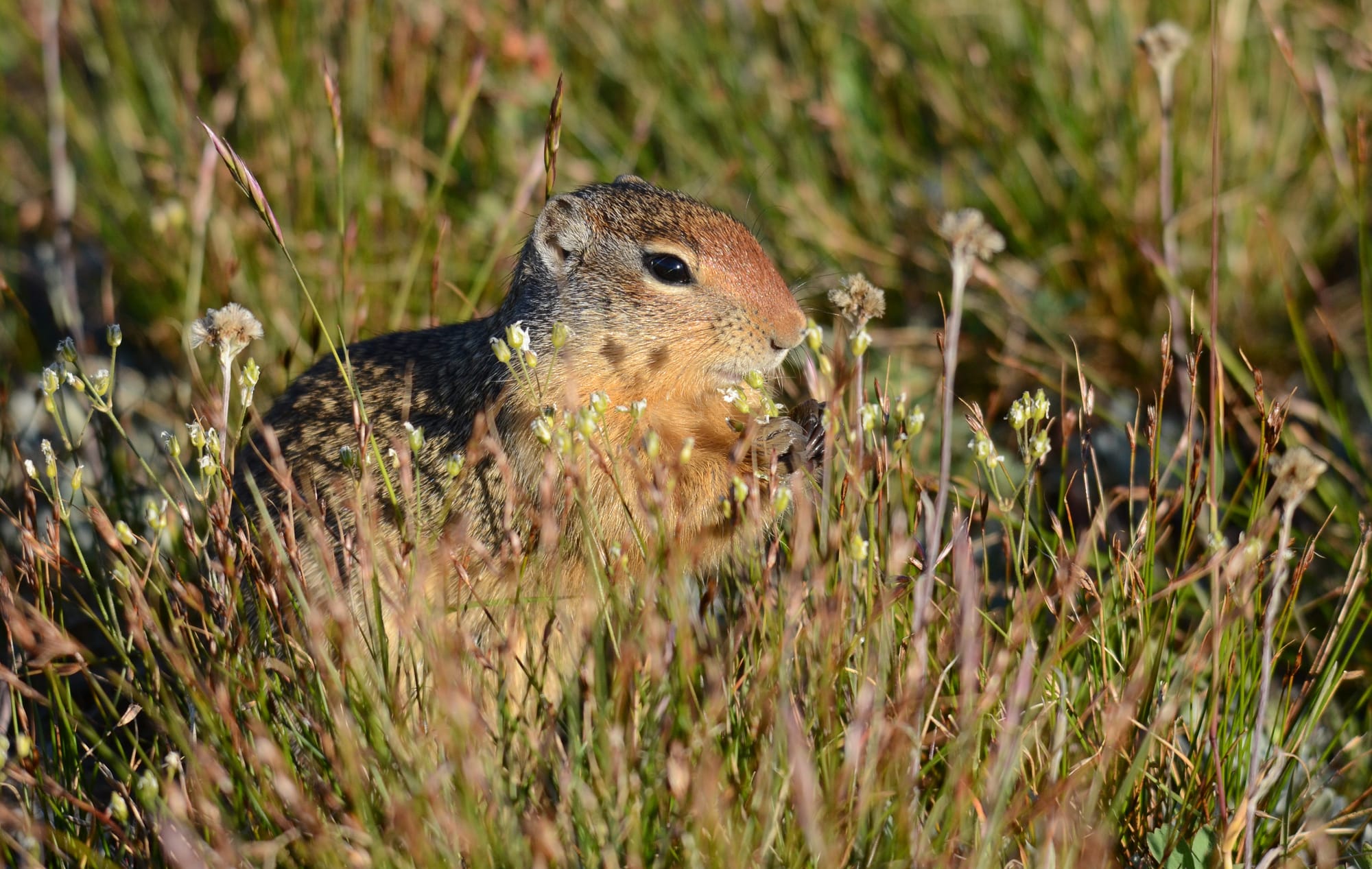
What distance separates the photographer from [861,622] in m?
2.36

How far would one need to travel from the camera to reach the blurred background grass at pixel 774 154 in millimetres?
4480

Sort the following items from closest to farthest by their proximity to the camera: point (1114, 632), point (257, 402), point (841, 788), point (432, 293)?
1. point (841, 788)
2. point (1114, 632)
3. point (432, 293)
4. point (257, 402)

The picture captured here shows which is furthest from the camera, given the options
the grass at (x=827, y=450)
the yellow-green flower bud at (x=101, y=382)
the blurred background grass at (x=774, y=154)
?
the blurred background grass at (x=774, y=154)

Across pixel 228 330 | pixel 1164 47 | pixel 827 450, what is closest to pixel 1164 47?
pixel 1164 47

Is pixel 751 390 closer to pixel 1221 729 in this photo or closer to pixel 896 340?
pixel 1221 729

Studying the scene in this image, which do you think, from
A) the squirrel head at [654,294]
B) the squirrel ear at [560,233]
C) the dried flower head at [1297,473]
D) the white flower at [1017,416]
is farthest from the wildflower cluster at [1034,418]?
the squirrel ear at [560,233]

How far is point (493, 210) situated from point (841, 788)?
3415 mm

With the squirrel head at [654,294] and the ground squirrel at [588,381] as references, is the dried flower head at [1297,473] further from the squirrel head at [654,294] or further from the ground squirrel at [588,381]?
the squirrel head at [654,294]

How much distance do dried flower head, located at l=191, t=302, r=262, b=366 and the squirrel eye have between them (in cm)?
97

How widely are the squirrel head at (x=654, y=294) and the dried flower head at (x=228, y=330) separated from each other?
0.80 metres

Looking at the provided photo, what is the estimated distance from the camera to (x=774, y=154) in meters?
4.80

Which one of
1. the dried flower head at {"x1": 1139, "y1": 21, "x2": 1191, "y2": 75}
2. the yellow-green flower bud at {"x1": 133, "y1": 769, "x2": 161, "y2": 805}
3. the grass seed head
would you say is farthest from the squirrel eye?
the yellow-green flower bud at {"x1": 133, "y1": 769, "x2": 161, "y2": 805}

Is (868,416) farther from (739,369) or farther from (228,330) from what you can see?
(228,330)

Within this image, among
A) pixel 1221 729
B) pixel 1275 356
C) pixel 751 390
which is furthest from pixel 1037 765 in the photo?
pixel 1275 356
